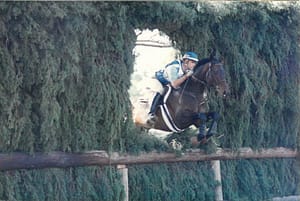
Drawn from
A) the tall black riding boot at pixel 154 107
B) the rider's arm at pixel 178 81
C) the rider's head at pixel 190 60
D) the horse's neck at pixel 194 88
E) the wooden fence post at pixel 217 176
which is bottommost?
the wooden fence post at pixel 217 176

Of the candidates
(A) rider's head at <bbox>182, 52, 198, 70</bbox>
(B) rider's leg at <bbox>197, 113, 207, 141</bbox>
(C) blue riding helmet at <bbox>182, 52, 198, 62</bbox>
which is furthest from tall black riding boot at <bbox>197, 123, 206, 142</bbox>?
(C) blue riding helmet at <bbox>182, 52, 198, 62</bbox>

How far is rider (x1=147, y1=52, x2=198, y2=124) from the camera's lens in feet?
36.6

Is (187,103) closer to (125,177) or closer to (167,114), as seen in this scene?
(167,114)

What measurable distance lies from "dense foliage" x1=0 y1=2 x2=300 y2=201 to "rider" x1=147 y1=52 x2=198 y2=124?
479mm

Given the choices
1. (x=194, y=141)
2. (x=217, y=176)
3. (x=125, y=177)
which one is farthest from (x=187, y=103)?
(x=125, y=177)

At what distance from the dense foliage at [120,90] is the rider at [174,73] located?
0.48 meters

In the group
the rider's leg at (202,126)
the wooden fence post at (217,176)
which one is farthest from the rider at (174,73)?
the wooden fence post at (217,176)

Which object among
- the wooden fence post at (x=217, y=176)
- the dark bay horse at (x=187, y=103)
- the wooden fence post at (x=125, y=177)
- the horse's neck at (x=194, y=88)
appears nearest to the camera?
the wooden fence post at (x=125, y=177)

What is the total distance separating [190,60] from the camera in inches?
441

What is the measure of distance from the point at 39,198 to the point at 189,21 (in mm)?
3629

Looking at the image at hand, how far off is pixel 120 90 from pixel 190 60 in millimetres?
1433

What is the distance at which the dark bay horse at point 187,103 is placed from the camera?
440 inches

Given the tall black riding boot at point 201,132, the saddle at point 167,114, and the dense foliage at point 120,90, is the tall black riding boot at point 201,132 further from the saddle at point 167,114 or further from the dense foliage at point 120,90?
the dense foliage at point 120,90

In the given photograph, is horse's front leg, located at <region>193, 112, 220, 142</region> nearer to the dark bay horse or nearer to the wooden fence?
the dark bay horse
